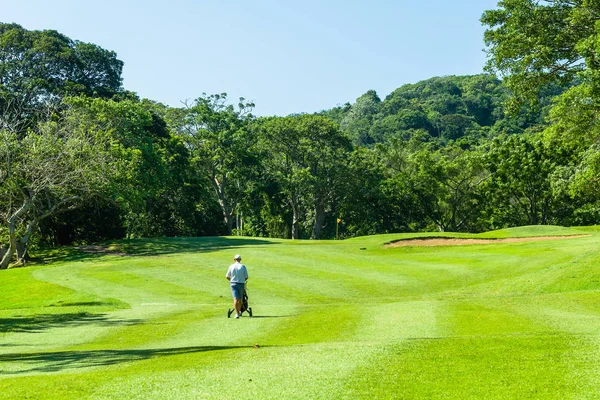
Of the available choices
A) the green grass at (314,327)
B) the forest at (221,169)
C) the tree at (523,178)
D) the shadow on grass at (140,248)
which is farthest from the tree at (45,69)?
the tree at (523,178)

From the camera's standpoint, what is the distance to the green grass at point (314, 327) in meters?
8.52

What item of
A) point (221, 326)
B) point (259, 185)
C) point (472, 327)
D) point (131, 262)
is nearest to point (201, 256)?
point (131, 262)

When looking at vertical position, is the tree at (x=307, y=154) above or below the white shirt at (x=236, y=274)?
above

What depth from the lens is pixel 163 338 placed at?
49.0 feet

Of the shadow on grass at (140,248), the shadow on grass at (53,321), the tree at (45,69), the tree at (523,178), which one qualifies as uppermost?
the tree at (45,69)

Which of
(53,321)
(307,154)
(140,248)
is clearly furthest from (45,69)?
(53,321)

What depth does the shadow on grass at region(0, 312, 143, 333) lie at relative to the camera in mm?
17953

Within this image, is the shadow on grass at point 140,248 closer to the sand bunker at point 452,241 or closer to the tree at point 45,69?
the sand bunker at point 452,241

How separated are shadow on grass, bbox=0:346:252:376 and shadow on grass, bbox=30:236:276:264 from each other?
3032 cm

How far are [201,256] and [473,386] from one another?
31.8 metres

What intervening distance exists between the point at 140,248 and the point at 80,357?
36.3 m

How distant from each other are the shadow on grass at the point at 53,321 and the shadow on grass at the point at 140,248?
2219cm

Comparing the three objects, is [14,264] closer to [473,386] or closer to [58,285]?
[58,285]

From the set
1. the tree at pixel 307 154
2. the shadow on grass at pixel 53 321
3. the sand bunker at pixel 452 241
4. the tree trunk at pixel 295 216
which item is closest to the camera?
the shadow on grass at pixel 53 321
